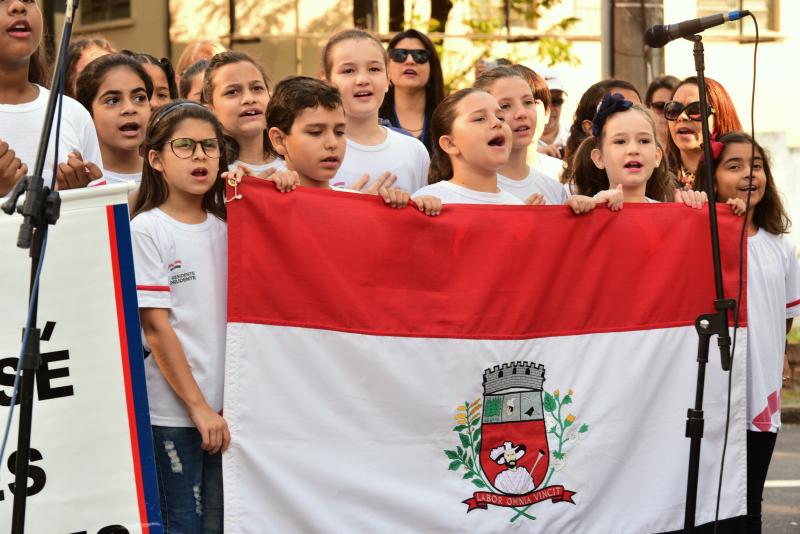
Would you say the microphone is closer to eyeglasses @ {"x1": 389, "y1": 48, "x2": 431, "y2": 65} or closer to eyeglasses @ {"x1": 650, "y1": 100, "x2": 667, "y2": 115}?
eyeglasses @ {"x1": 389, "y1": 48, "x2": 431, "y2": 65}

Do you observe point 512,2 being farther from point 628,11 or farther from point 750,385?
point 750,385

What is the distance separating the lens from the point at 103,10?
1684 cm

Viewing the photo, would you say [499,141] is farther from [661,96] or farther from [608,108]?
[661,96]

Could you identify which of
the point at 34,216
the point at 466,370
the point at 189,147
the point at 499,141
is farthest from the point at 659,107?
the point at 34,216

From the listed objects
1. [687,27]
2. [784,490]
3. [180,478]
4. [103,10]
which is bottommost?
[784,490]

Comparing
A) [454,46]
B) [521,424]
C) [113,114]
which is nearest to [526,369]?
[521,424]

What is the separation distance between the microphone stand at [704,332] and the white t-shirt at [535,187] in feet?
3.30

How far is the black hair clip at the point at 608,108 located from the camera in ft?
17.3

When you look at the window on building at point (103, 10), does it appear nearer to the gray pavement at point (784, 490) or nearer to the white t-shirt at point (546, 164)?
the gray pavement at point (784, 490)

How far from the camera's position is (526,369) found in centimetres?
454

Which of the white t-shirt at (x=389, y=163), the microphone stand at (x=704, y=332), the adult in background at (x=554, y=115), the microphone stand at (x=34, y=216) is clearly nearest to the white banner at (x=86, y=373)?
the microphone stand at (x=34, y=216)

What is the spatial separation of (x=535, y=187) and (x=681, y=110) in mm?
1066

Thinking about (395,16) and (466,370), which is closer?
(466,370)

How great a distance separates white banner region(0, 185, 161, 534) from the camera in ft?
12.9
